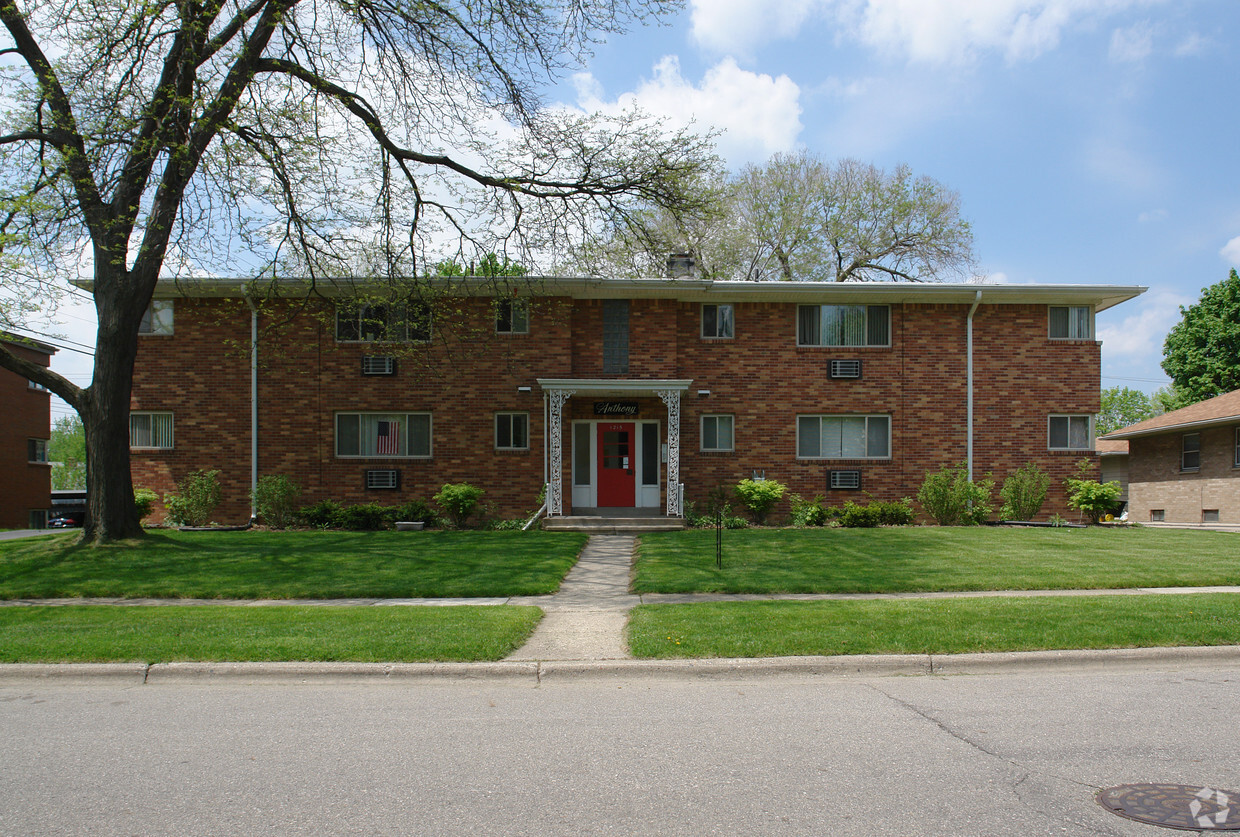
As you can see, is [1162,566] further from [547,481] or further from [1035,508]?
[547,481]

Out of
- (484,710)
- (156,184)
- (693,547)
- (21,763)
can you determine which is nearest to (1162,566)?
(693,547)

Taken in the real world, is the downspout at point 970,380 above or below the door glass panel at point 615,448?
above

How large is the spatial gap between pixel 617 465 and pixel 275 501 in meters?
8.19

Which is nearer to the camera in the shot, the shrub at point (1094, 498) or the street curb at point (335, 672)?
the street curb at point (335, 672)

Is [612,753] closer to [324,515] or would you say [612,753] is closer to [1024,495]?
[324,515]

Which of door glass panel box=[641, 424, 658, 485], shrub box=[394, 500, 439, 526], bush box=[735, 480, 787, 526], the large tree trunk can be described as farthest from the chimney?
the large tree trunk

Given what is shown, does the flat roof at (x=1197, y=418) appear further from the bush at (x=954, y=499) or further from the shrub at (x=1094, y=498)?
the bush at (x=954, y=499)

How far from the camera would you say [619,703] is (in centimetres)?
582

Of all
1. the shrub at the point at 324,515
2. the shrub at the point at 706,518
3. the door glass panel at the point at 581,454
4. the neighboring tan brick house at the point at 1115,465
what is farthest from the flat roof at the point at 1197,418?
the shrub at the point at 324,515

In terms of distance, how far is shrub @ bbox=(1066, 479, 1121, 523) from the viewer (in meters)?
18.8

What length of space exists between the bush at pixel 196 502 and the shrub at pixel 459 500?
5.39 m

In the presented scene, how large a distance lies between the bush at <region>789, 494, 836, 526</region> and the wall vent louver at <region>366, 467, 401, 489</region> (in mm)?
9758

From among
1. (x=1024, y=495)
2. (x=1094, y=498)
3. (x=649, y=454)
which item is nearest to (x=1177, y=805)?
(x=649, y=454)

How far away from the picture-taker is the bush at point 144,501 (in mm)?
18266
